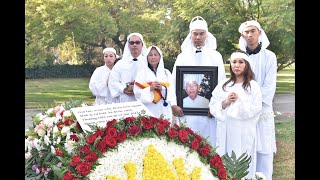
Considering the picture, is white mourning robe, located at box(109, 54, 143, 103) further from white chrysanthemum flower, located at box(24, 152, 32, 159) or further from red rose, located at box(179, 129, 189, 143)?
red rose, located at box(179, 129, 189, 143)

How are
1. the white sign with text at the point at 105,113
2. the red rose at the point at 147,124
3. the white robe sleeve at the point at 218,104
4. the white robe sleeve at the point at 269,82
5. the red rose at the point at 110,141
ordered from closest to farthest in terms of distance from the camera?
the red rose at the point at 110,141 < the red rose at the point at 147,124 < the white sign with text at the point at 105,113 < the white robe sleeve at the point at 218,104 < the white robe sleeve at the point at 269,82

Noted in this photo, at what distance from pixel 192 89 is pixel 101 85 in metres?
1.41

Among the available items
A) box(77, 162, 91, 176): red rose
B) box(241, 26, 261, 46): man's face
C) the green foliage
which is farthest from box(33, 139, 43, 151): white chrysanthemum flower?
box(241, 26, 261, 46): man's face

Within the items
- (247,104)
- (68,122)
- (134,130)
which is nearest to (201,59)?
(247,104)

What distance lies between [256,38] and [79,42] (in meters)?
2.55

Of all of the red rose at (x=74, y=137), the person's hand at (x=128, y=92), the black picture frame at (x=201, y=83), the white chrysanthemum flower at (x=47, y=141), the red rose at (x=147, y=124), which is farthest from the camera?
the person's hand at (x=128, y=92)

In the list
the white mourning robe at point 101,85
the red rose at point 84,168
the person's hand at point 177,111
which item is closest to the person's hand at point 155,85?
the person's hand at point 177,111

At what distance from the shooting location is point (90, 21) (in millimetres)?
6688

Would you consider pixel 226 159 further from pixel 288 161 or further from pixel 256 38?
pixel 288 161

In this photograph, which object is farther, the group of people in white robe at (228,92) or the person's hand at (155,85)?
the person's hand at (155,85)

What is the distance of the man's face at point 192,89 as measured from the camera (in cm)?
564

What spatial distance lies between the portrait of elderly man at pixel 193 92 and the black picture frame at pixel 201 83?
27 mm

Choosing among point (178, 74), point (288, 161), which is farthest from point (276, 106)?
point (178, 74)

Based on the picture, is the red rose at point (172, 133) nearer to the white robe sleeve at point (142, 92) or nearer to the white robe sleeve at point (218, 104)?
the white robe sleeve at point (218, 104)
